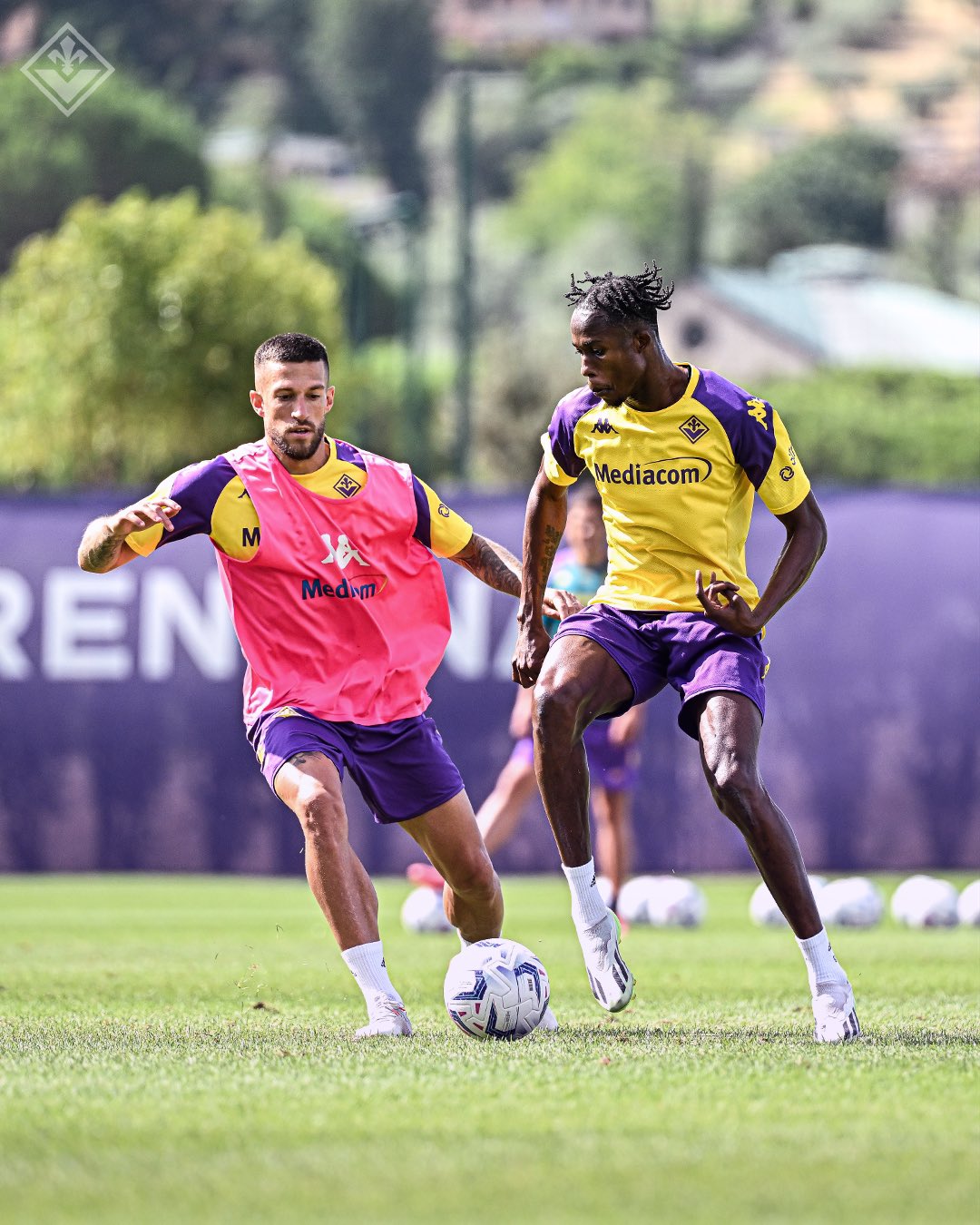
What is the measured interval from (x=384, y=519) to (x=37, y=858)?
904 cm

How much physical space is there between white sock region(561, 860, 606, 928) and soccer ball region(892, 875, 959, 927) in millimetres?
5774

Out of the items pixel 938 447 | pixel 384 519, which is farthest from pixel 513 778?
pixel 938 447

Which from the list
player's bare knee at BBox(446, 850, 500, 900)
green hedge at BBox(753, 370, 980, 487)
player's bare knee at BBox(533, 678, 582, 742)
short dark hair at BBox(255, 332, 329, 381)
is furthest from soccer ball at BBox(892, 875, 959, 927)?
green hedge at BBox(753, 370, 980, 487)

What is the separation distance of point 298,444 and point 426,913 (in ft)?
16.9

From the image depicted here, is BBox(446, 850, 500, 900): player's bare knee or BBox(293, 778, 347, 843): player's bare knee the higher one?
BBox(293, 778, 347, 843): player's bare knee

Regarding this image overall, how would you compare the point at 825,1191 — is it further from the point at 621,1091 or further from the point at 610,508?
the point at 610,508

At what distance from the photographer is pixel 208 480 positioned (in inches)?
296

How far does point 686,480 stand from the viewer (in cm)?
745

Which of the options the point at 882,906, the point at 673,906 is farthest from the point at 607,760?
the point at 882,906

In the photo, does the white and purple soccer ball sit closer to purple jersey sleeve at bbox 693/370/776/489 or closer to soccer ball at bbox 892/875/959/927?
soccer ball at bbox 892/875/959/927

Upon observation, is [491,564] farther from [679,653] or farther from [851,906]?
[851,906]

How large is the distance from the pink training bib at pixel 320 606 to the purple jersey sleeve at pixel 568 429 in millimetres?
634

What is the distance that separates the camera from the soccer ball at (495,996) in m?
7.00

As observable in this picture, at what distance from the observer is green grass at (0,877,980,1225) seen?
440cm
